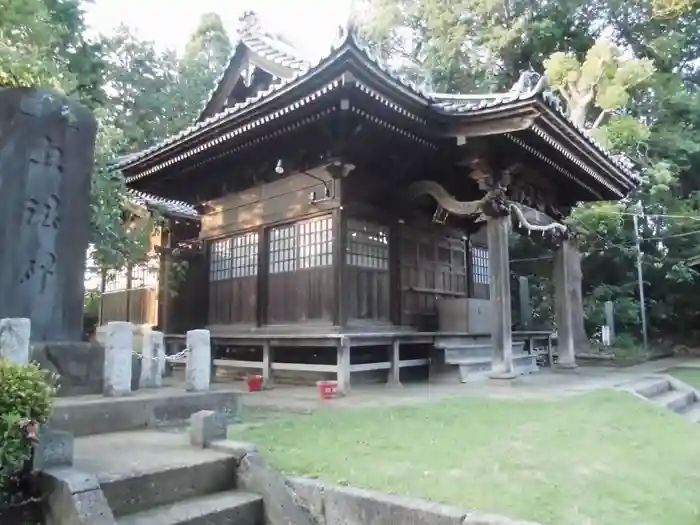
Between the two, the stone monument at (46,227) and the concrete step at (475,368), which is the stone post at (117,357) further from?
the concrete step at (475,368)

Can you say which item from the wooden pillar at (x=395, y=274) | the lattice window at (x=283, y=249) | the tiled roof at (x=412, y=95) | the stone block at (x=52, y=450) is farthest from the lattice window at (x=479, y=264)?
the stone block at (x=52, y=450)

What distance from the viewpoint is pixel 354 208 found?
9.84 m

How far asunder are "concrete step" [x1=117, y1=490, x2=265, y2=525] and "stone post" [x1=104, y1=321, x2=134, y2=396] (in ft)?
6.42

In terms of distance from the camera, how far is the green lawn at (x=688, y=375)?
10562mm

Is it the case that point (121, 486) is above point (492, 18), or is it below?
below

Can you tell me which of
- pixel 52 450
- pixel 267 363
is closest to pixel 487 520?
pixel 52 450

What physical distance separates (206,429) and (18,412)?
1486 mm

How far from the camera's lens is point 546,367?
12938 millimetres

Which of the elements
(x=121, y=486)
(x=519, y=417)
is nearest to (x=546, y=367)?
(x=519, y=417)

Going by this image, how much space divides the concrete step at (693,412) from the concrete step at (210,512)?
6.22 metres

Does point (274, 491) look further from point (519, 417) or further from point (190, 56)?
point (190, 56)

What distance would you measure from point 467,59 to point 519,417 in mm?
18621

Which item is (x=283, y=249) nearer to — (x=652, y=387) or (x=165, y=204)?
(x=165, y=204)

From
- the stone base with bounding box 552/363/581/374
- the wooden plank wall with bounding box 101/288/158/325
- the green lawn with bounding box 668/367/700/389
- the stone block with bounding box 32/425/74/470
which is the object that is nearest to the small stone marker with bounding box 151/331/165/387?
the stone block with bounding box 32/425/74/470
